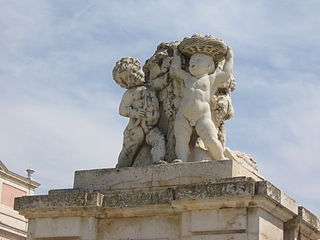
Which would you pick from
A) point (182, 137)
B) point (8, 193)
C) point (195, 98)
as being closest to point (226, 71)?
point (195, 98)

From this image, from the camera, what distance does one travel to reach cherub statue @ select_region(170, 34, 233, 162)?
1226 centimetres

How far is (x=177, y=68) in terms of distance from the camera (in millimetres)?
12773

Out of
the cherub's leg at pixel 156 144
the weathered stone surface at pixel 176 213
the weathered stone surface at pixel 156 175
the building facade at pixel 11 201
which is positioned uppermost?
the building facade at pixel 11 201

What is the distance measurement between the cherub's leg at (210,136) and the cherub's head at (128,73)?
159 centimetres

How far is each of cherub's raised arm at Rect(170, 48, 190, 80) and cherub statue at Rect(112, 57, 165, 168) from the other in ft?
1.93

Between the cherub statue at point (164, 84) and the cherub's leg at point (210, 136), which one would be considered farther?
the cherub statue at point (164, 84)

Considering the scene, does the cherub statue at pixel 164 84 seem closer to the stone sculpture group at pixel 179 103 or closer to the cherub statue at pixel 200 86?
the stone sculpture group at pixel 179 103

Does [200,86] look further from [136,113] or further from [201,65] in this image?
[136,113]

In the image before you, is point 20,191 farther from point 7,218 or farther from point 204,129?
point 204,129

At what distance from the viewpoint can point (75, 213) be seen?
11.9m

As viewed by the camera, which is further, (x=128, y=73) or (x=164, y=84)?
(x=128, y=73)

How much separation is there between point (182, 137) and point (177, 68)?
124 cm

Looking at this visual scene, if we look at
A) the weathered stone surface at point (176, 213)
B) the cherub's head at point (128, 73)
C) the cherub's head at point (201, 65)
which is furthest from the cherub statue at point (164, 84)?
the weathered stone surface at point (176, 213)

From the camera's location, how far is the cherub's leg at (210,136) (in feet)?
40.0
